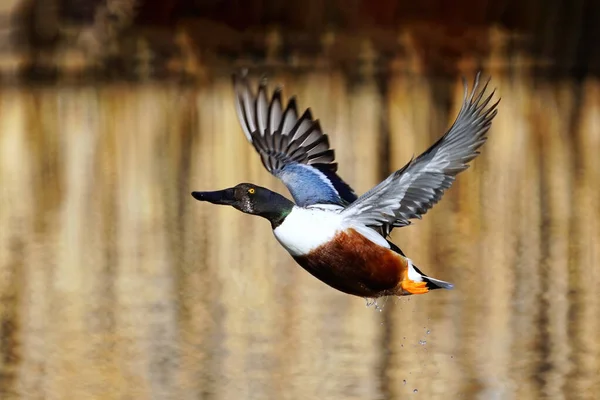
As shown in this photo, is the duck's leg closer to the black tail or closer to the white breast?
the black tail

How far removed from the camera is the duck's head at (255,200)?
13.1 feet

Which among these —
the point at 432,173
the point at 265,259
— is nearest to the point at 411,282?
the point at 432,173

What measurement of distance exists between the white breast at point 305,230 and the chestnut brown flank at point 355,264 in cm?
2

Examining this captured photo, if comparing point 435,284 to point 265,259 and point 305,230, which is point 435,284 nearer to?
point 305,230

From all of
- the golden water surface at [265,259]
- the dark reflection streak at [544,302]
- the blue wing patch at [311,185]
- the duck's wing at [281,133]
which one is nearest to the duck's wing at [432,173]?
the blue wing patch at [311,185]

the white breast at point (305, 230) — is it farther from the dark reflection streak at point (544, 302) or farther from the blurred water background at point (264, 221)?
the dark reflection streak at point (544, 302)

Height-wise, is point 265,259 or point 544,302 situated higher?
point 265,259

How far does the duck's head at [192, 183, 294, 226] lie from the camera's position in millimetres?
3984

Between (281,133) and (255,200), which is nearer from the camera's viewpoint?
(255,200)

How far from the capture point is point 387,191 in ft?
12.6

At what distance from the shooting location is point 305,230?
12.9 ft

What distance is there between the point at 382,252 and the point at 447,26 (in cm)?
917

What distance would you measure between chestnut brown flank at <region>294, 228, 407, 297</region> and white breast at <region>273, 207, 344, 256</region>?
0.07 feet

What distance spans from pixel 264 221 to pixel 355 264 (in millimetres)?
4437
